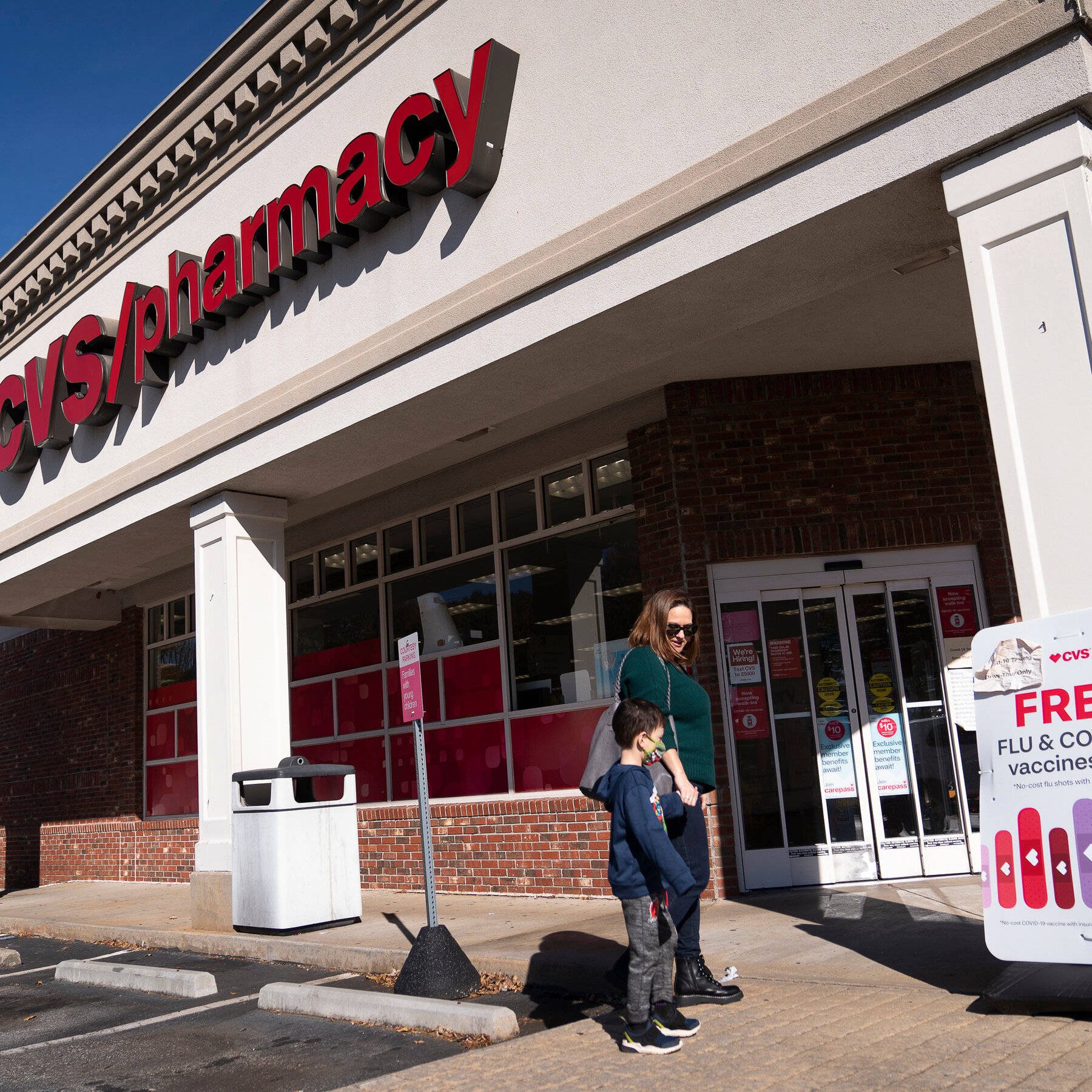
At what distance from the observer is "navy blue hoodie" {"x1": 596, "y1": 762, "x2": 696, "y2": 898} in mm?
4219

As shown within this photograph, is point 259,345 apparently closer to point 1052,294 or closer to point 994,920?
point 1052,294

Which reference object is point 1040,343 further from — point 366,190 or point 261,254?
point 261,254

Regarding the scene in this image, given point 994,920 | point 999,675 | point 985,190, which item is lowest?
point 994,920

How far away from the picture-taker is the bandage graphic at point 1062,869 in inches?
167

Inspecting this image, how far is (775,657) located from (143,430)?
689cm

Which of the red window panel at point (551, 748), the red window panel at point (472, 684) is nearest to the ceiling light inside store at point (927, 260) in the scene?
the red window panel at point (551, 748)

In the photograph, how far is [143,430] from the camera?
440 inches

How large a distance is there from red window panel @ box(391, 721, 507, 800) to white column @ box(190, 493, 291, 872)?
66.4 inches

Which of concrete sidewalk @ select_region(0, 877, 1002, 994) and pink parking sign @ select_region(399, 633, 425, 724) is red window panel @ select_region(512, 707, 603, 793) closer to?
concrete sidewalk @ select_region(0, 877, 1002, 994)

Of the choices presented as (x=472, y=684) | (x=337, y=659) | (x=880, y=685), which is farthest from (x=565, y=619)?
(x=337, y=659)

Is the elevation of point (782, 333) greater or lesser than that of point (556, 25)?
lesser

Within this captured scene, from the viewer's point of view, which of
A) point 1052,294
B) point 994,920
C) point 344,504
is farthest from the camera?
point 344,504

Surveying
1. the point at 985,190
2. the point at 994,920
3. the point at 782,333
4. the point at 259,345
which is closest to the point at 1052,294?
the point at 985,190

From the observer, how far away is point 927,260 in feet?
22.2
